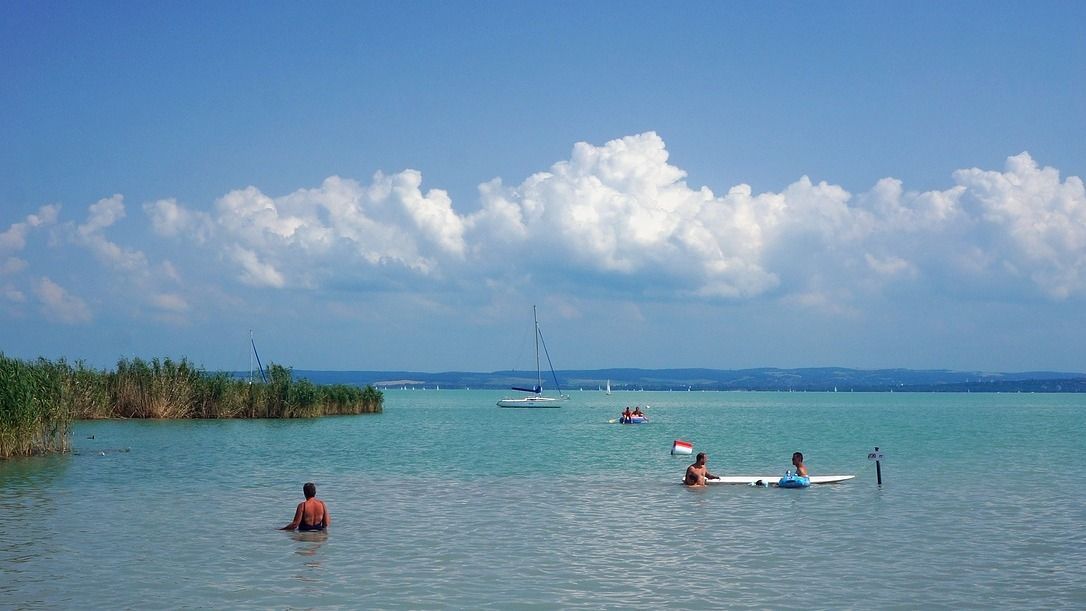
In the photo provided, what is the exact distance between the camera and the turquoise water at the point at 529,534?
17.2m

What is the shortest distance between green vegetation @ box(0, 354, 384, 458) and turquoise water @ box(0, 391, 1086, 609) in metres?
1.45

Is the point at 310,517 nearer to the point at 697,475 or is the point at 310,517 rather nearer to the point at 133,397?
the point at 697,475

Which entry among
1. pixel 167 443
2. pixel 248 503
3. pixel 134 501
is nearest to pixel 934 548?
pixel 248 503

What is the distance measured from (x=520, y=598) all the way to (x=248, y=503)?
14.4m

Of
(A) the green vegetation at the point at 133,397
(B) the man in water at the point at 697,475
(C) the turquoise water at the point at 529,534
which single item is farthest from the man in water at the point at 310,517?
(A) the green vegetation at the point at 133,397

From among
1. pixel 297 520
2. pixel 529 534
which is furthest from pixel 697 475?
pixel 297 520

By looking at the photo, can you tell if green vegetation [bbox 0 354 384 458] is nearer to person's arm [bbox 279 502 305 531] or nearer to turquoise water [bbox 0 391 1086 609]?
turquoise water [bbox 0 391 1086 609]

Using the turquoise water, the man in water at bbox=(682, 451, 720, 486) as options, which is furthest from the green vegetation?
the man in water at bbox=(682, 451, 720, 486)

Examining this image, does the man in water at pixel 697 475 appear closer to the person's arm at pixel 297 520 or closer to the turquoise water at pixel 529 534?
the turquoise water at pixel 529 534

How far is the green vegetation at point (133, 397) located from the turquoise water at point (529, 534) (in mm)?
1454

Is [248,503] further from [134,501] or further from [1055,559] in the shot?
[1055,559]

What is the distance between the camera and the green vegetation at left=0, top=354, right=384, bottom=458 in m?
37.6

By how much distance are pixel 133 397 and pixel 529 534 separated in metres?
52.1

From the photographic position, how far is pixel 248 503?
28.9m
